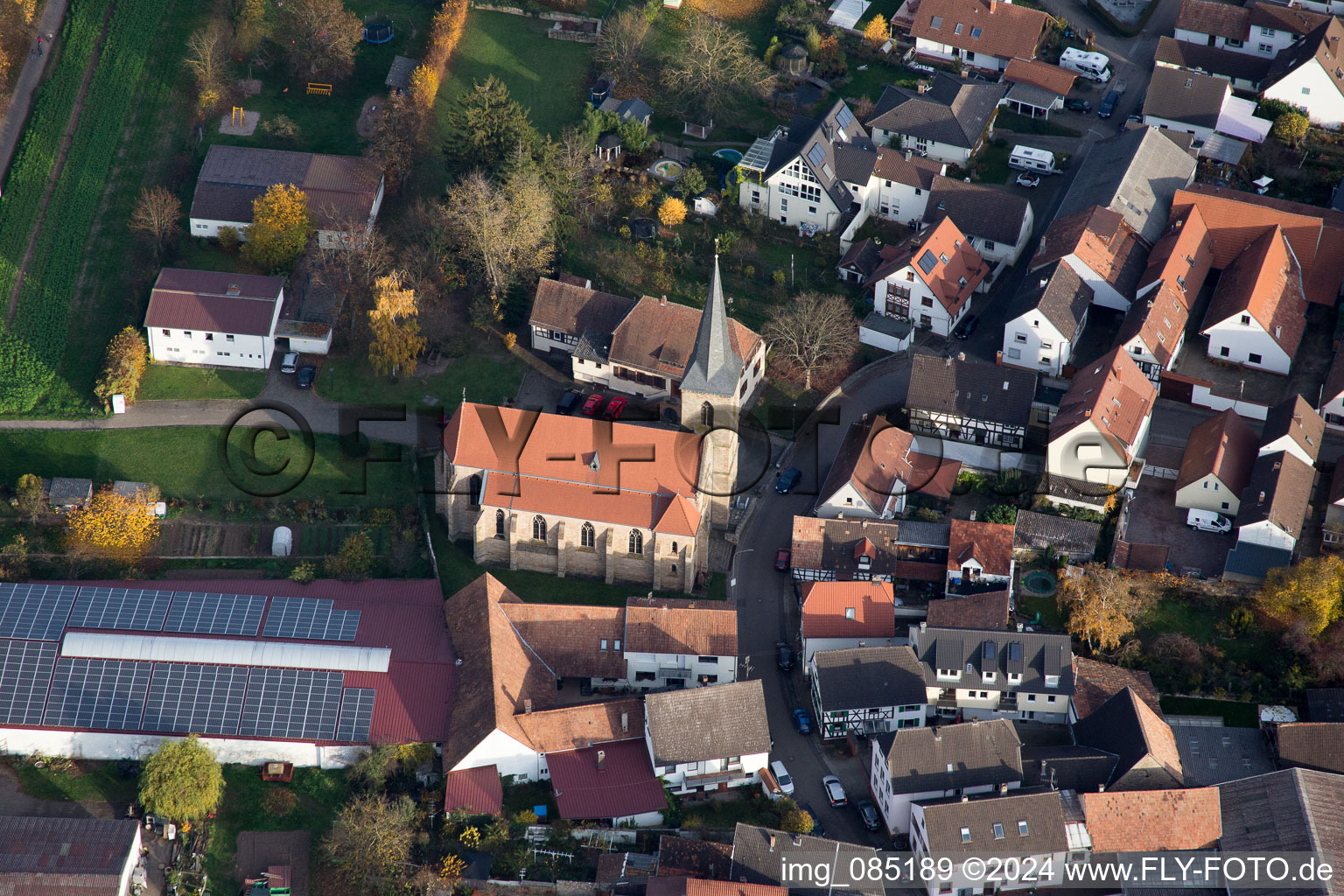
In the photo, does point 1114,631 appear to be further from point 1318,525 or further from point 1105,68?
point 1105,68

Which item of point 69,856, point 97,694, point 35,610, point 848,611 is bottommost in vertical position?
point 69,856

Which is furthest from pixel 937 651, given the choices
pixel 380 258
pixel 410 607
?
pixel 380 258

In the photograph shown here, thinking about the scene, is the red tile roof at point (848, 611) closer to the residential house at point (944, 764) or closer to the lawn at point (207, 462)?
the residential house at point (944, 764)

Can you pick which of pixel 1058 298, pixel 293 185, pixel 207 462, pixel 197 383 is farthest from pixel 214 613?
pixel 1058 298

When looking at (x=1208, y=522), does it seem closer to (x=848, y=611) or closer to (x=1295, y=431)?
(x=1295, y=431)

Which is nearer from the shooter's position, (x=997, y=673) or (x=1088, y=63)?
(x=997, y=673)
